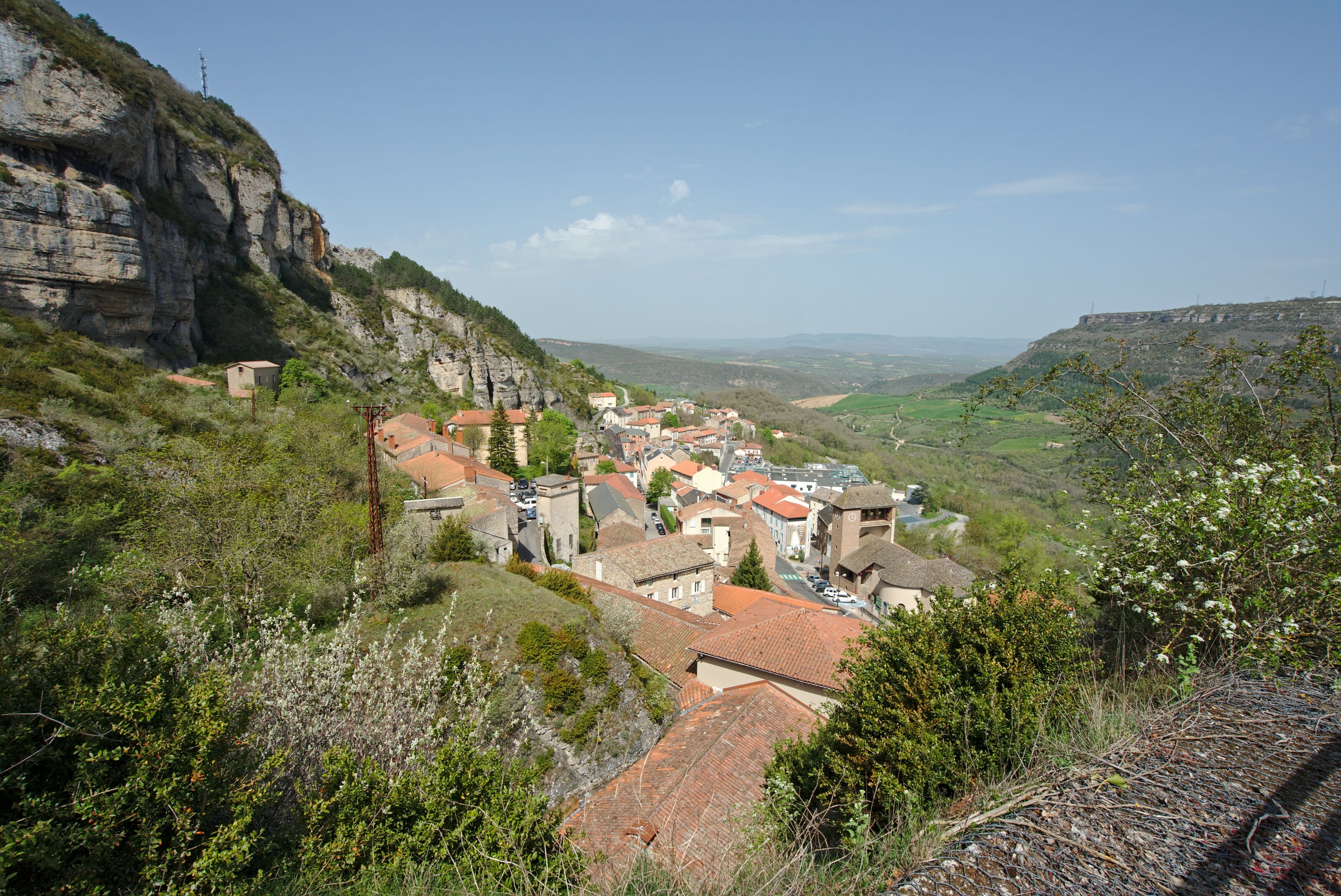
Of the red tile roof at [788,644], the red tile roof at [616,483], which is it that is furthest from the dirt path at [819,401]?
the red tile roof at [788,644]

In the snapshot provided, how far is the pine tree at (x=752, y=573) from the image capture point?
95.6 ft

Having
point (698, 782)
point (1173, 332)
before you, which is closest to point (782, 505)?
point (698, 782)

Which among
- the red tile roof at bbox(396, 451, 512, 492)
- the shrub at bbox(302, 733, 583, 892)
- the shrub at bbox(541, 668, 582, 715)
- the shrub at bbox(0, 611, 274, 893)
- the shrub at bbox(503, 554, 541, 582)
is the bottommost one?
the shrub at bbox(541, 668, 582, 715)

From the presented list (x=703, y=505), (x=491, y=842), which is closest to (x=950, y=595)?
(x=491, y=842)

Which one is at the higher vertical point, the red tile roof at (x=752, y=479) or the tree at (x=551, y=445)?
the tree at (x=551, y=445)

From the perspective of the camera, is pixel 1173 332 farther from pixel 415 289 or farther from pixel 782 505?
pixel 415 289

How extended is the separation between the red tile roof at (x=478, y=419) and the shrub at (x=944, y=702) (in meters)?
44.5

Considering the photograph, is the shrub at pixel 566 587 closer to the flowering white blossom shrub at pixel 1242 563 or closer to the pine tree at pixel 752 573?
the pine tree at pixel 752 573

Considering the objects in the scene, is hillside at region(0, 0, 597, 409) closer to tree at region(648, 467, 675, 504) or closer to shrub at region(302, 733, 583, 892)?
tree at region(648, 467, 675, 504)

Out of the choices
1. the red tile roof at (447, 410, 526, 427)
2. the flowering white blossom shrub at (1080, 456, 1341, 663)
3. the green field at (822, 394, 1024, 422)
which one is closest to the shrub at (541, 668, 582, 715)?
the flowering white blossom shrub at (1080, 456, 1341, 663)

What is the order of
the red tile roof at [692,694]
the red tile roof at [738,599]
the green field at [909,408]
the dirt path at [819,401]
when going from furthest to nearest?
the dirt path at [819,401]
the green field at [909,408]
the red tile roof at [738,599]
the red tile roof at [692,694]

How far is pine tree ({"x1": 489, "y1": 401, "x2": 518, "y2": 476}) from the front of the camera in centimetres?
4456

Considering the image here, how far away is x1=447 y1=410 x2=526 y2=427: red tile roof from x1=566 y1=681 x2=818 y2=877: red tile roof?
130 ft

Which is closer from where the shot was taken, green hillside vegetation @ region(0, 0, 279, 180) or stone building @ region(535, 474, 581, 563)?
stone building @ region(535, 474, 581, 563)
